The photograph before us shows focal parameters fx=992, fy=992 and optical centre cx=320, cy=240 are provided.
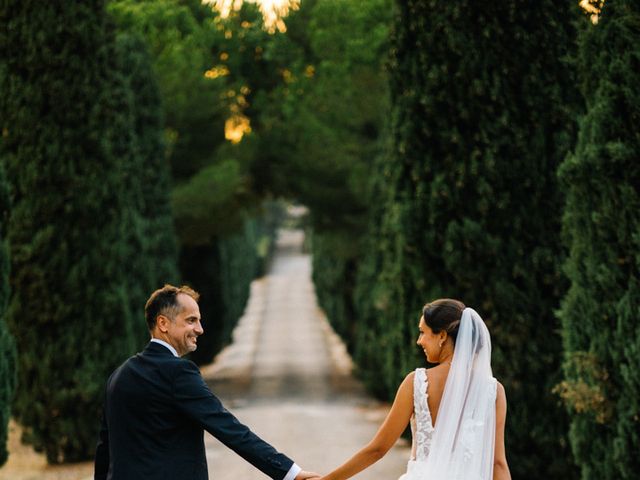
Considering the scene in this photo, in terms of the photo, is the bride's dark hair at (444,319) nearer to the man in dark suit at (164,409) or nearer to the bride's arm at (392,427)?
the bride's arm at (392,427)

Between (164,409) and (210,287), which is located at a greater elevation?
(164,409)

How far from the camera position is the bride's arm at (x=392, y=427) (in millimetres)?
4652

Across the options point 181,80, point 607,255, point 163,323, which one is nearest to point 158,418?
point 163,323

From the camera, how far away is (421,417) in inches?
184

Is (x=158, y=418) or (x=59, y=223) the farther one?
(x=59, y=223)

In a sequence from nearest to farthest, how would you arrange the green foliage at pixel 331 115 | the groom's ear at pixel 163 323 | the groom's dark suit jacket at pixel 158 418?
1. the groom's dark suit jacket at pixel 158 418
2. the groom's ear at pixel 163 323
3. the green foliage at pixel 331 115

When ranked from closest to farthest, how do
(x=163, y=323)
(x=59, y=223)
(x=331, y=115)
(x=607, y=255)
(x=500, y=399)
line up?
(x=163, y=323), (x=500, y=399), (x=607, y=255), (x=59, y=223), (x=331, y=115)

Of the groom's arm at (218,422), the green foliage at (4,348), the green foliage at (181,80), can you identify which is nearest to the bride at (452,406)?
the groom's arm at (218,422)

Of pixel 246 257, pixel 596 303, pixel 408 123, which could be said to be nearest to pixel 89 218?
pixel 408 123

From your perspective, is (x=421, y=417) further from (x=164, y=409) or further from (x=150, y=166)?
(x=150, y=166)

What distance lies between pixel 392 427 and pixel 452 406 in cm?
30

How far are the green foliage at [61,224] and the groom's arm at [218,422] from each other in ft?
29.9

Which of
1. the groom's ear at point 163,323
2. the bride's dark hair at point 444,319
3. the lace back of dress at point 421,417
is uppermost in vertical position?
the bride's dark hair at point 444,319

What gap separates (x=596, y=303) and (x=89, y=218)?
24.8ft
